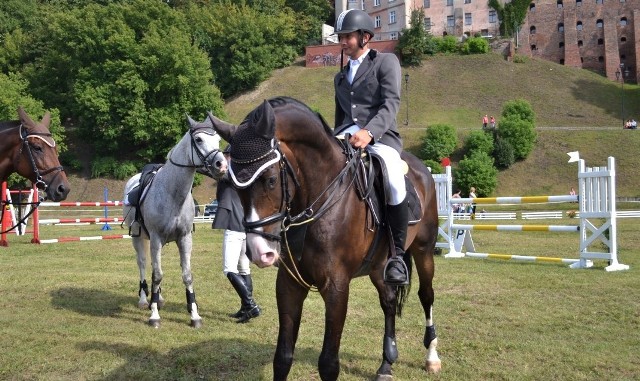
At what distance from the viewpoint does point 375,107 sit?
18.2 feet

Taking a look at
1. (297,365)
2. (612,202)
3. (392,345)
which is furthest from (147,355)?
(612,202)

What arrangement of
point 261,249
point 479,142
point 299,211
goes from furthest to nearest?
point 479,142, point 299,211, point 261,249

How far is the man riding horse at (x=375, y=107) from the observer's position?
518 centimetres

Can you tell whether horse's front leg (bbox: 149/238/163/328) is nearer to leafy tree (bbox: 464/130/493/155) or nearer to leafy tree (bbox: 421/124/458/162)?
leafy tree (bbox: 421/124/458/162)

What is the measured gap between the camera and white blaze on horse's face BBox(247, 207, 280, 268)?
3.85 m

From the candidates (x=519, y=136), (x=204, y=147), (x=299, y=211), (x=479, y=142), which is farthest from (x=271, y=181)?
(x=519, y=136)

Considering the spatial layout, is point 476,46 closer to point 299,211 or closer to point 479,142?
point 479,142

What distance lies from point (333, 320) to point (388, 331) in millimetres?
1860

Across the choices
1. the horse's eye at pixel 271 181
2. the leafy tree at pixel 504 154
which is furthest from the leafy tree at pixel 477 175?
the horse's eye at pixel 271 181

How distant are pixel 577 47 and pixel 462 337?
9551cm

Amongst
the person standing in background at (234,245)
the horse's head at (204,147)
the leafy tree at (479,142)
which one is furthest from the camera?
the leafy tree at (479,142)

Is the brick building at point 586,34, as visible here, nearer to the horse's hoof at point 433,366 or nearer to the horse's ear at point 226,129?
the horse's hoof at point 433,366

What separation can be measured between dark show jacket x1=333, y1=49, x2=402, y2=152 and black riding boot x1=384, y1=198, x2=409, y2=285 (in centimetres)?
66

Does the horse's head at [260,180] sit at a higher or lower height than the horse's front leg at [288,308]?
higher
